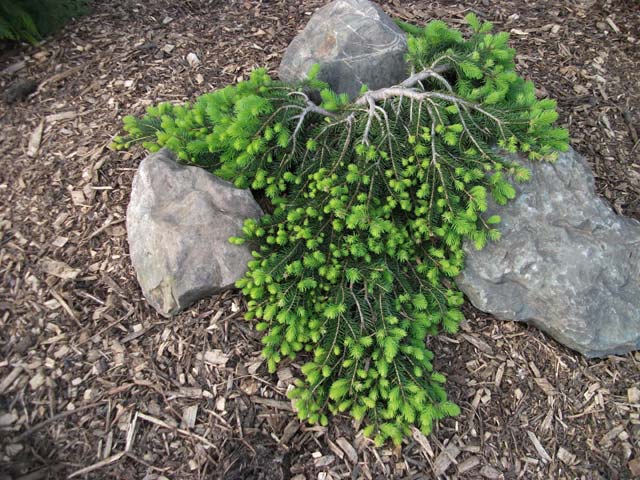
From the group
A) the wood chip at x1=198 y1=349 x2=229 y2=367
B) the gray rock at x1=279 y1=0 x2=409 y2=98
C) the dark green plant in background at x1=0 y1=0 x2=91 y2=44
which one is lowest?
the wood chip at x1=198 y1=349 x2=229 y2=367

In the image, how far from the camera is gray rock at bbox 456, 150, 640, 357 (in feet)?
10.9

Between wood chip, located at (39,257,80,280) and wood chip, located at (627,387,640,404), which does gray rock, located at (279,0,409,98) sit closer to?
wood chip, located at (39,257,80,280)

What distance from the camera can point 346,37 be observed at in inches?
160

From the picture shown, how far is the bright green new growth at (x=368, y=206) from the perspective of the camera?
2.97m

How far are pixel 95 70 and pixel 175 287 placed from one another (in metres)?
2.74

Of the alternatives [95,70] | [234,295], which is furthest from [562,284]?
[95,70]

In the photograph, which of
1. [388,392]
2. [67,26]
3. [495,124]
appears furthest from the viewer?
[67,26]

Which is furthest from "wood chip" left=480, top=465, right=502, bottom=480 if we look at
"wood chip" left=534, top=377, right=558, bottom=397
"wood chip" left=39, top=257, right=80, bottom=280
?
"wood chip" left=39, top=257, right=80, bottom=280

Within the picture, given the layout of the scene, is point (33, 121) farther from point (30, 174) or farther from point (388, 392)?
point (388, 392)

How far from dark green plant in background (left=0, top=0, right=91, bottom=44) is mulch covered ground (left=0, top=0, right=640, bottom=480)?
0.41 metres

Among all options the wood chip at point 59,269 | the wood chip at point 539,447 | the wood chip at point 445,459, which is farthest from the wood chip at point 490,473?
the wood chip at point 59,269

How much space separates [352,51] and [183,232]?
2086 mm

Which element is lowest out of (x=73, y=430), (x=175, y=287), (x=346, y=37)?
(x=73, y=430)

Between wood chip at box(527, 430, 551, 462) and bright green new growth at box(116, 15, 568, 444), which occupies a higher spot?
bright green new growth at box(116, 15, 568, 444)
